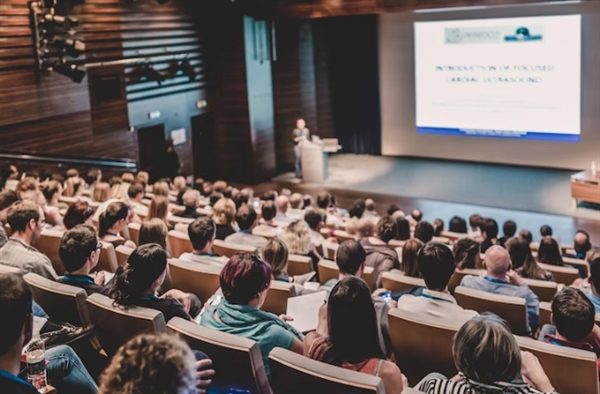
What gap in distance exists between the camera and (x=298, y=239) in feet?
18.3

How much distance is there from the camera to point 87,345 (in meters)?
3.30

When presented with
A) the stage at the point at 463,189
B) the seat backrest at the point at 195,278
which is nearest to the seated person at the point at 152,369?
the seat backrest at the point at 195,278

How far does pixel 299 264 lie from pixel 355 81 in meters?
10.5

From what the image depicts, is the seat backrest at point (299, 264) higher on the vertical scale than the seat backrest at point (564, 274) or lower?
higher

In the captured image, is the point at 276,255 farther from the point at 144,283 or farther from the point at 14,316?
the point at 14,316

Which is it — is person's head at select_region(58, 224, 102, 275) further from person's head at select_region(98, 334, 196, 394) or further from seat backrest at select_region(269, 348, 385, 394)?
person's head at select_region(98, 334, 196, 394)

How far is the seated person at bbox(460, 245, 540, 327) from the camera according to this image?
4.33 meters

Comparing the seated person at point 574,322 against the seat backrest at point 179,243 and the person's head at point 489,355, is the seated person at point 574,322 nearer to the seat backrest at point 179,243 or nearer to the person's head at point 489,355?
the person's head at point 489,355

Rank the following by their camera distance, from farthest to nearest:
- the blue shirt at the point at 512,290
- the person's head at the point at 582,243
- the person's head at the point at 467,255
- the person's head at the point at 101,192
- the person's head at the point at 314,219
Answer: the person's head at the point at 101,192 → the person's head at the point at 582,243 → the person's head at the point at 314,219 → the person's head at the point at 467,255 → the blue shirt at the point at 512,290

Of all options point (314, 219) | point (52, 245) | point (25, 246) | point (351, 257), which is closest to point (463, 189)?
point (314, 219)

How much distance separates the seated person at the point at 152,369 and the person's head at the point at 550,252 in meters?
4.91

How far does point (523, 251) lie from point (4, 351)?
14.1ft

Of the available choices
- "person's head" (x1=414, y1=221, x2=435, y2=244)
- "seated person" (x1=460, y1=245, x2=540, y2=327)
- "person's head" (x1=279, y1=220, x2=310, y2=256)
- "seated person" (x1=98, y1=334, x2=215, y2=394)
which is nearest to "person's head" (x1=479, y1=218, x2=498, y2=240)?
"person's head" (x1=414, y1=221, x2=435, y2=244)

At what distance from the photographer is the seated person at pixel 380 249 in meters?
5.21
